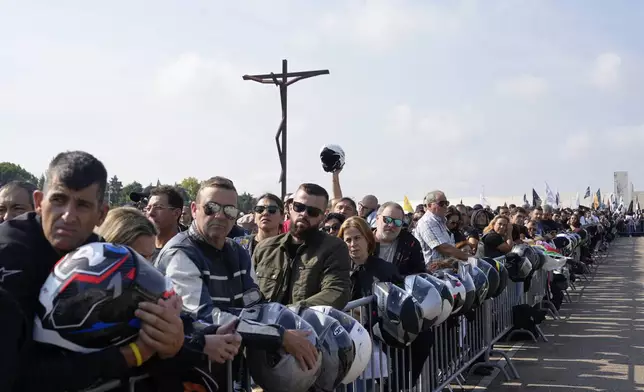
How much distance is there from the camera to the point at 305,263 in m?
4.48

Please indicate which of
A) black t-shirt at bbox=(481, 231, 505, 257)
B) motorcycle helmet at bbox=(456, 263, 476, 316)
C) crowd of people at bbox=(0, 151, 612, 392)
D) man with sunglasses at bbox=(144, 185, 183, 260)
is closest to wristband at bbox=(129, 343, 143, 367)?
crowd of people at bbox=(0, 151, 612, 392)

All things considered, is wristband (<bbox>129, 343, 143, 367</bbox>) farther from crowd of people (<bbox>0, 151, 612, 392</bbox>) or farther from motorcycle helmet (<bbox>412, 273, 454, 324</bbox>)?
motorcycle helmet (<bbox>412, 273, 454, 324</bbox>)

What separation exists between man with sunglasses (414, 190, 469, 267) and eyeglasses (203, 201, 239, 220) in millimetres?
4844

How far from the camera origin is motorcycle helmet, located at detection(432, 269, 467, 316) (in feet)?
18.5

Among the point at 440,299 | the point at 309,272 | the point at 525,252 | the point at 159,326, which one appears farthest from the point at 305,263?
the point at 525,252

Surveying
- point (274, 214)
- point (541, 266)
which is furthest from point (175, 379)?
point (541, 266)

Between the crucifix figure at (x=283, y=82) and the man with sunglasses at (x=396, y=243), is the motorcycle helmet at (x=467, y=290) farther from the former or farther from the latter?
the crucifix figure at (x=283, y=82)

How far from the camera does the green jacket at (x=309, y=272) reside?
436cm

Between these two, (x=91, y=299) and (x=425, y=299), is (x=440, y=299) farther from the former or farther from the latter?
(x=91, y=299)

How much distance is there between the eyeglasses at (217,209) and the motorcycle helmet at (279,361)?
2.23 ft

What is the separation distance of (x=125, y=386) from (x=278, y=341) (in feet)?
2.22

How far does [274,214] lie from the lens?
602 cm

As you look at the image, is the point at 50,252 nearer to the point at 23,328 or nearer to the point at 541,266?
the point at 23,328

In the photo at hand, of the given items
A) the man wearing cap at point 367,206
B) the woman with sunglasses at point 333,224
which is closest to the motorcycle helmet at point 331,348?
the woman with sunglasses at point 333,224
